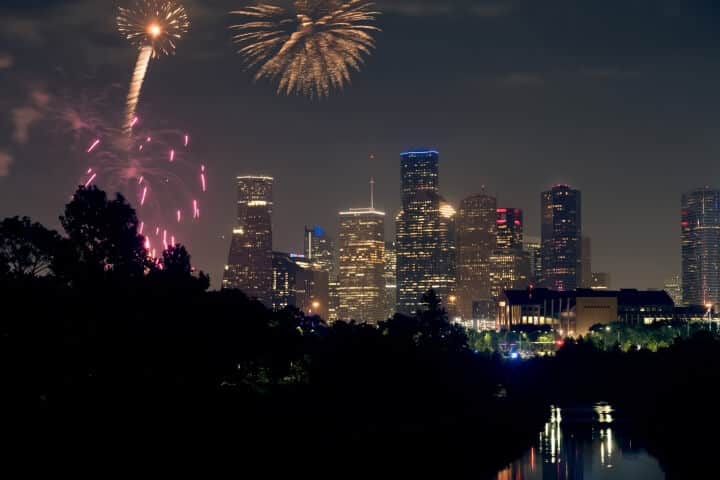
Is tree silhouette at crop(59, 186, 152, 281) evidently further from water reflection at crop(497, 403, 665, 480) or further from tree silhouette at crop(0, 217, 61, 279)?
water reflection at crop(497, 403, 665, 480)

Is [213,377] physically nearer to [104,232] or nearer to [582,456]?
[104,232]

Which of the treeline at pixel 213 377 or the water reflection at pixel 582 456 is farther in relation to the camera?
the water reflection at pixel 582 456

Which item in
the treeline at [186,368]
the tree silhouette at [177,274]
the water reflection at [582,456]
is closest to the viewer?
the treeline at [186,368]

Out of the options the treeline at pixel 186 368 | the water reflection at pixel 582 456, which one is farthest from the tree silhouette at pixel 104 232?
the water reflection at pixel 582 456

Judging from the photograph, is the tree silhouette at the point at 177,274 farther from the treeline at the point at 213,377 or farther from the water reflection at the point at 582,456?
the water reflection at the point at 582,456

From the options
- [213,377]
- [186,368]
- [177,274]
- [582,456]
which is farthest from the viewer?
[582,456]

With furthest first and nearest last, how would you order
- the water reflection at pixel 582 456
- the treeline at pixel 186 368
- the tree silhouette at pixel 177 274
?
the water reflection at pixel 582 456, the tree silhouette at pixel 177 274, the treeline at pixel 186 368

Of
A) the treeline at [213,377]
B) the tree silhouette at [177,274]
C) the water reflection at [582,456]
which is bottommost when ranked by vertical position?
the water reflection at [582,456]

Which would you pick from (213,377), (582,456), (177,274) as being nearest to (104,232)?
(177,274)
